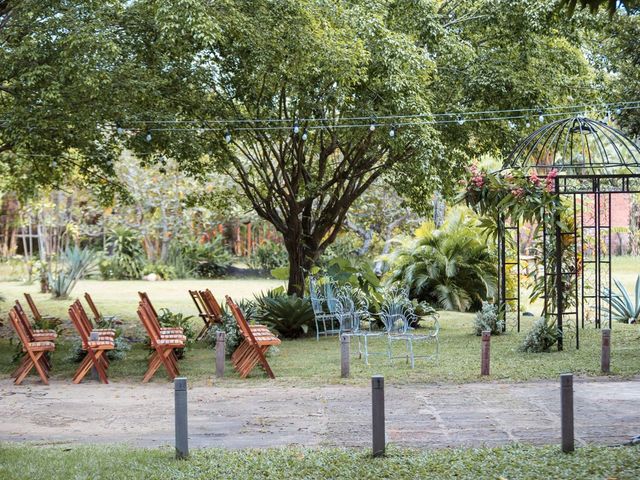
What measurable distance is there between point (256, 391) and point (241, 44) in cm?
700

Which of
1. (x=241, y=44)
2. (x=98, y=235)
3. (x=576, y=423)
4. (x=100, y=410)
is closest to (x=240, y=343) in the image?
(x=100, y=410)

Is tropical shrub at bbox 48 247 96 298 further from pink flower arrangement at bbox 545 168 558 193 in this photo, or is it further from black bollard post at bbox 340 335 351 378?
pink flower arrangement at bbox 545 168 558 193

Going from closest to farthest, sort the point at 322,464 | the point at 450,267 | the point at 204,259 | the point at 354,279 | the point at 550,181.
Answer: the point at 322,464 → the point at 550,181 → the point at 354,279 → the point at 450,267 → the point at 204,259

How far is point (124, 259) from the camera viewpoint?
3497cm

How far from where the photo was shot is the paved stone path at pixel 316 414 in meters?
8.52

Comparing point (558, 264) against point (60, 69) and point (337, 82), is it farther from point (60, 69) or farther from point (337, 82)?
point (60, 69)

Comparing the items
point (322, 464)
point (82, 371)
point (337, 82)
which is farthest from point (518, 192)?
point (322, 464)

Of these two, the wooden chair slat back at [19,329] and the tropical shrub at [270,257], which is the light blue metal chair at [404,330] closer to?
the wooden chair slat back at [19,329]

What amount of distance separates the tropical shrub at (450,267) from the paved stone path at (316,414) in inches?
439

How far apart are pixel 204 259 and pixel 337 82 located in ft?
69.1

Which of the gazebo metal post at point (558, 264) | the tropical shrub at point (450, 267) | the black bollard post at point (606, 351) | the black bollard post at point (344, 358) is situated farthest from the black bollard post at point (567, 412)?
the tropical shrub at point (450, 267)

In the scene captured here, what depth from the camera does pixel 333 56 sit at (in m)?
15.5

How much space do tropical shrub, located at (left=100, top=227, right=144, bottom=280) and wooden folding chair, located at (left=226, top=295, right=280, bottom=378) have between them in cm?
2234

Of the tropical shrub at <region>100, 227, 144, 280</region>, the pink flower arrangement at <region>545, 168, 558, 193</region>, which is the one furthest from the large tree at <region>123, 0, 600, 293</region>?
the tropical shrub at <region>100, 227, 144, 280</region>
